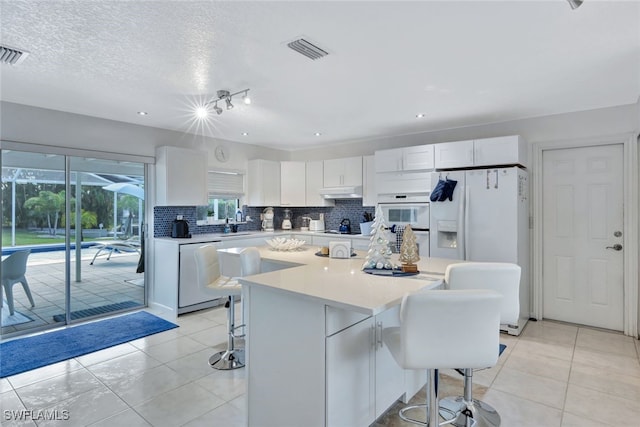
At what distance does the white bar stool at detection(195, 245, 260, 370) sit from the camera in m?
2.80

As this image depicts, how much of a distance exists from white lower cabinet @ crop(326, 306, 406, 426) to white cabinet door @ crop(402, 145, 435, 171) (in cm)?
273

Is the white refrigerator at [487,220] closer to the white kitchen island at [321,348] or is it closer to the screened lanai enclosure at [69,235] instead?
the white kitchen island at [321,348]

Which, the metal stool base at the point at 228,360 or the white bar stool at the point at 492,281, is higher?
the white bar stool at the point at 492,281

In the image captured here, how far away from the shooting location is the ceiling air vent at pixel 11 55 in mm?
2375

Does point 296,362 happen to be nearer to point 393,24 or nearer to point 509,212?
point 393,24

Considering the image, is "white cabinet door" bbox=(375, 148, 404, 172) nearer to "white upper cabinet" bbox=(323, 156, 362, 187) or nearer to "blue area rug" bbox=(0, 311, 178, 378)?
"white upper cabinet" bbox=(323, 156, 362, 187)

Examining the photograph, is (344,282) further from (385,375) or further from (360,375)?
(385,375)

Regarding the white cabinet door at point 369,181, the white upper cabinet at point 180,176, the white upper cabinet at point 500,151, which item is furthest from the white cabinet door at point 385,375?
the white upper cabinet at point 180,176

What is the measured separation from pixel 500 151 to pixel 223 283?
129 inches

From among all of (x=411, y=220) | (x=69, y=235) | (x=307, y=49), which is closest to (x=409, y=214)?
(x=411, y=220)

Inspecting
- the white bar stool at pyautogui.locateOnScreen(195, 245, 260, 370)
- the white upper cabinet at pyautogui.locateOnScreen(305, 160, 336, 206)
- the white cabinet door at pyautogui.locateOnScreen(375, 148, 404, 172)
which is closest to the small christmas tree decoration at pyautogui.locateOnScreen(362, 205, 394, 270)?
the white bar stool at pyautogui.locateOnScreen(195, 245, 260, 370)

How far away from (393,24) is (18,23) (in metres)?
2.26

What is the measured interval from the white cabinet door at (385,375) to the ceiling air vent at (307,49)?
1797 millimetres

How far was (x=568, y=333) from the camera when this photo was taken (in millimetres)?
3727
